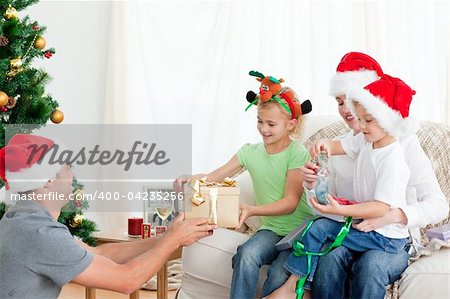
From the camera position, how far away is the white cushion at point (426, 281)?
258 cm

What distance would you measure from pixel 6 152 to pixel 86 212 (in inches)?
109

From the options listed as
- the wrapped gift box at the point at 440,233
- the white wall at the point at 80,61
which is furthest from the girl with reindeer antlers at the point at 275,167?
the white wall at the point at 80,61

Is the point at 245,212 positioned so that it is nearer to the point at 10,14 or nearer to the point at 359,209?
the point at 359,209

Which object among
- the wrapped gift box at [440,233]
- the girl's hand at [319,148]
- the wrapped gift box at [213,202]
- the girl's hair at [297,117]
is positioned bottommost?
the wrapped gift box at [440,233]

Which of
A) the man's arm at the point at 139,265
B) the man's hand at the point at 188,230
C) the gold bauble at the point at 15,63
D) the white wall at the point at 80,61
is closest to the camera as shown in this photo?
the man's arm at the point at 139,265

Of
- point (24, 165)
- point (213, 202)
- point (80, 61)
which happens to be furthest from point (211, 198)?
point (80, 61)

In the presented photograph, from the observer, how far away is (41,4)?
4746 millimetres

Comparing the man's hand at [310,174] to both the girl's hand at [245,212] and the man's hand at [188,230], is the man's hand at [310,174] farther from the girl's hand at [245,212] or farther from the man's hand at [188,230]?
the man's hand at [188,230]

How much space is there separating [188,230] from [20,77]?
115 centimetres

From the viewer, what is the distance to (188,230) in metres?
2.48

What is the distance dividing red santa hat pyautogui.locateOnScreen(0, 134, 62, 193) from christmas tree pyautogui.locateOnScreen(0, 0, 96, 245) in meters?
0.89

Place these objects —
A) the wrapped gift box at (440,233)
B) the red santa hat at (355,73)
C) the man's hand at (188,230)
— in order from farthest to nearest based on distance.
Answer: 1. the red santa hat at (355,73)
2. the wrapped gift box at (440,233)
3. the man's hand at (188,230)

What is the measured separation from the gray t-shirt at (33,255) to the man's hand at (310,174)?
96 centimetres

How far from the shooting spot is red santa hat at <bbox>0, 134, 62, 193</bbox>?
220cm
